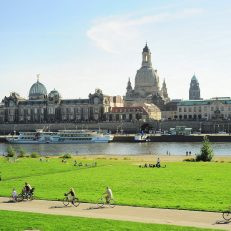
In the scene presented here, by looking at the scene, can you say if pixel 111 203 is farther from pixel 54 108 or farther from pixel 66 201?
pixel 54 108

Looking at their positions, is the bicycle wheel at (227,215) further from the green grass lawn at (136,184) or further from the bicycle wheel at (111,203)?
the bicycle wheel at (111,203)

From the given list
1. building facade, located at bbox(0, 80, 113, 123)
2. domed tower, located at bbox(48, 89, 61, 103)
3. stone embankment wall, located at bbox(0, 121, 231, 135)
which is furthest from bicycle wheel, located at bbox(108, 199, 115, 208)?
domed tower, located at bbox(48, 89, 61, 103)

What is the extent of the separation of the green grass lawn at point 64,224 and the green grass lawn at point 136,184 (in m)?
4.56

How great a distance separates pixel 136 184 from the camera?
1367 inches

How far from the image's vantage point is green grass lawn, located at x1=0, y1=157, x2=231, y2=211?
2759cm

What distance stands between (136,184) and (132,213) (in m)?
10.8

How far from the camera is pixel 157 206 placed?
25531 millimetres

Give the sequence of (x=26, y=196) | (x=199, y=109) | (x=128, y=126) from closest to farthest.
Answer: (x=26, y=196), (x=128, y=126), (x=199, y=109)

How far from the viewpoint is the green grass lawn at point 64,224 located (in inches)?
815

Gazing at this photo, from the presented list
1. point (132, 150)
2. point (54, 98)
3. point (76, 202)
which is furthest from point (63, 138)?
point (76, 202)

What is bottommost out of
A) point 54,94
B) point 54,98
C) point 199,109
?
point 199,109

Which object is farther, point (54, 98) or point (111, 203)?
point (54, 98)

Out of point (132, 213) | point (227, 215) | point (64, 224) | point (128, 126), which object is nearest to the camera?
point (64, 224)

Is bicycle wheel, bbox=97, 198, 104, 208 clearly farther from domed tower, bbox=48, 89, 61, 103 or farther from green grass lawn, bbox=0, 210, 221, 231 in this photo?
domed tower, bbox=48, 89, 61, 103
